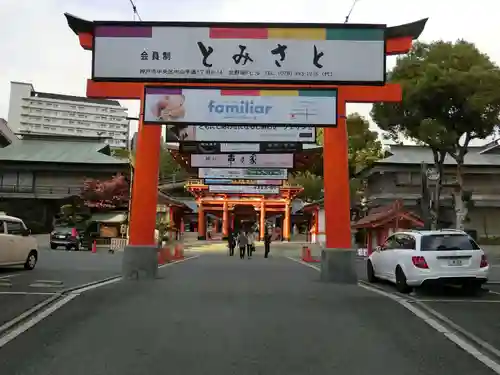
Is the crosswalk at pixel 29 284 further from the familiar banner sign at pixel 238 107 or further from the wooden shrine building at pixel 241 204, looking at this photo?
the wooden shrine building at pixel 241 204

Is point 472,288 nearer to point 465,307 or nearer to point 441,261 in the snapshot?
point 441,261

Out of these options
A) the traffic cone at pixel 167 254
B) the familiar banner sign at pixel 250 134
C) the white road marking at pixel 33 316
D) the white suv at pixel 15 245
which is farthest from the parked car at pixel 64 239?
the white road marking at pixel 33 316

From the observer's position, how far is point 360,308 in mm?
10844

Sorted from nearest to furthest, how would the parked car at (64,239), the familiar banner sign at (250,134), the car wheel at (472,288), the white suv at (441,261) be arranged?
the white suv at (441,261) → the car wheel at (472,288) → the familiar banner sign at (250,134) → the parked car at (64,239)

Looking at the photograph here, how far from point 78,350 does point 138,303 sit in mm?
4007

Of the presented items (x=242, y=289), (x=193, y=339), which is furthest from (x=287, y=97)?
(x=193, y=339)

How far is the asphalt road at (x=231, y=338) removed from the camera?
6348 millimetres

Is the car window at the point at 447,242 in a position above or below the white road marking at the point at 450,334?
above

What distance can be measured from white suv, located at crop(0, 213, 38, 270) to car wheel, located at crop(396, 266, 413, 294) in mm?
10716

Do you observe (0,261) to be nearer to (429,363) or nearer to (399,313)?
(399,313)

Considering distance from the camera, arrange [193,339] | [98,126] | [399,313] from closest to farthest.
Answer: [193,339] < [399,313] < [98,126]

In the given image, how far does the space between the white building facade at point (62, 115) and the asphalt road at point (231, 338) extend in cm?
12622

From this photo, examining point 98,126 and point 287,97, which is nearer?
point 287,97

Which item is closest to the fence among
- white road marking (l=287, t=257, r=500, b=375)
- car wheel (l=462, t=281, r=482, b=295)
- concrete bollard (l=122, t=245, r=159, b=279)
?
concrete bollard (l=122, t=245, r=159, b=279)
